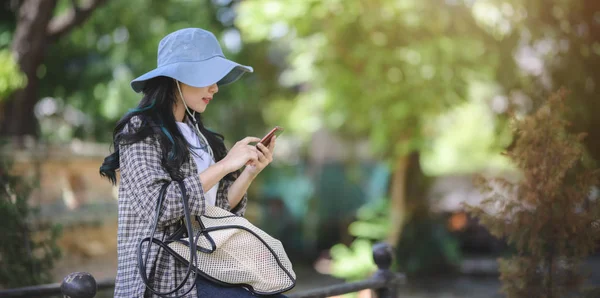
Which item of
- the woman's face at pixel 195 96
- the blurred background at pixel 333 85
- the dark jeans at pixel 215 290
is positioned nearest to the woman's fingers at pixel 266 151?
the woman's face at pixel 195 96

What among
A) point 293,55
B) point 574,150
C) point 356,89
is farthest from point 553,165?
point 293,55

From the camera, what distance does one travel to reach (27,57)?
702 cm

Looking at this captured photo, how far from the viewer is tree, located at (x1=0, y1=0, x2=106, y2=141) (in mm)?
6809

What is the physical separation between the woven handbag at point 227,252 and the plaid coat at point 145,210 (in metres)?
0.03

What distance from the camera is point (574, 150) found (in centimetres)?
298

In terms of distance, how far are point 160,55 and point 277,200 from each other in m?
15.7

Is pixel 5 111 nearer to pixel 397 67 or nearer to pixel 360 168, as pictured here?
pixel 397 67

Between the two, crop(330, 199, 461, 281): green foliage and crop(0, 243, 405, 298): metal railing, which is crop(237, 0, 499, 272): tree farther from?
crop(0, 243, 405, 298): metal railing

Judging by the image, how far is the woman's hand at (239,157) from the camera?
82.2 inches

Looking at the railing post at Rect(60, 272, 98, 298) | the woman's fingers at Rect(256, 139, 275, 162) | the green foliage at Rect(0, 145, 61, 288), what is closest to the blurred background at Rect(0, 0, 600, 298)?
the green foliage at Rect(0, 145, 61, 288)

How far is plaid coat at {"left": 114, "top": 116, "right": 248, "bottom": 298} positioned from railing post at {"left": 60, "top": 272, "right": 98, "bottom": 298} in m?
0.22

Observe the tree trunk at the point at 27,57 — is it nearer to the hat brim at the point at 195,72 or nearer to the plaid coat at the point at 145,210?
the hat brim at the point at 195,72

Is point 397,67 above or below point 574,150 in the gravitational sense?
above

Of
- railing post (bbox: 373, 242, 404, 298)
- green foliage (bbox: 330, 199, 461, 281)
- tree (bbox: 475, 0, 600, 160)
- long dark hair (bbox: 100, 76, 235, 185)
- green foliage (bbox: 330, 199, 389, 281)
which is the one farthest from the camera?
green foliage (bbox: 330, 199, 461, 281)
